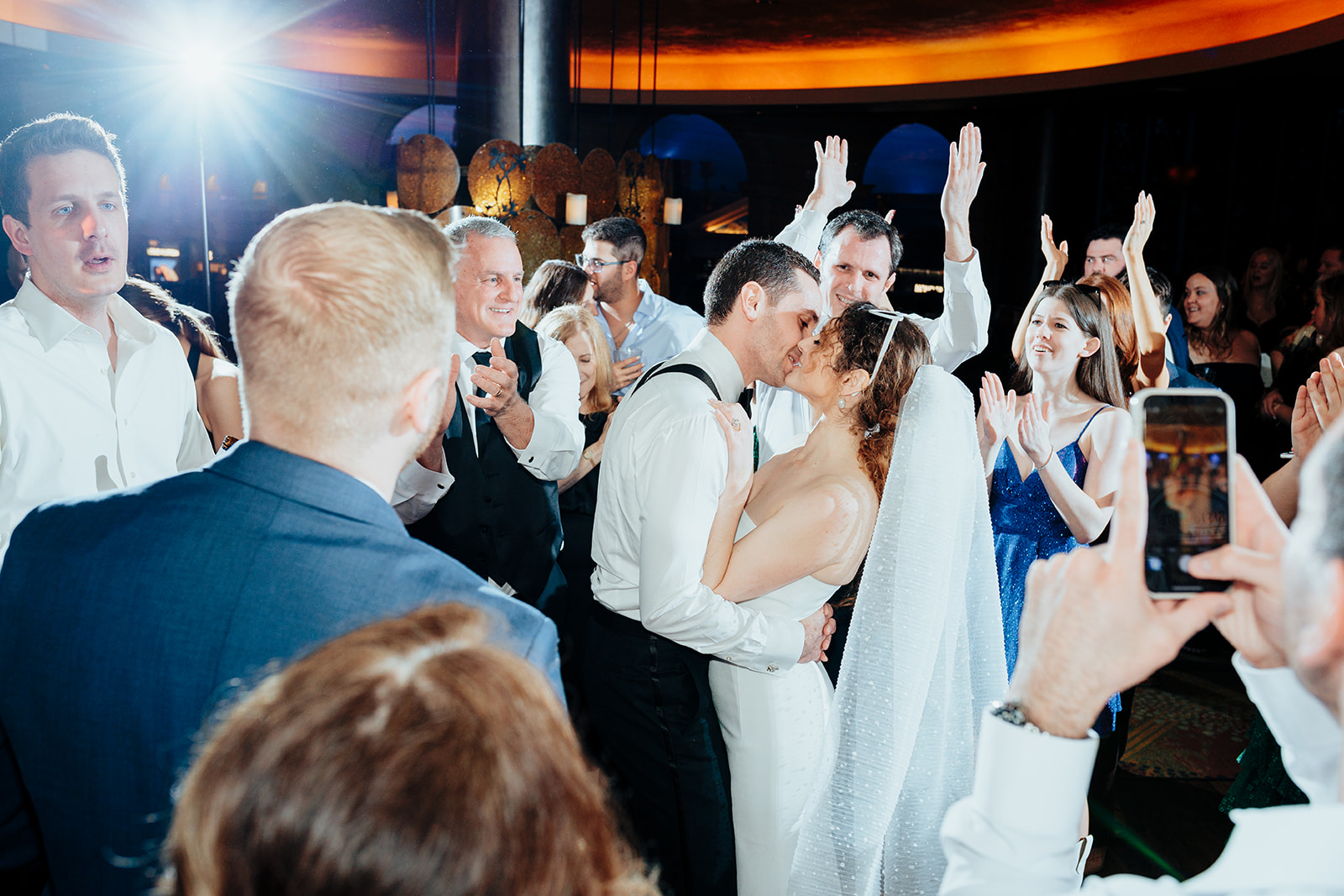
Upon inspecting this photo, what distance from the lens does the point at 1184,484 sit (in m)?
0.83

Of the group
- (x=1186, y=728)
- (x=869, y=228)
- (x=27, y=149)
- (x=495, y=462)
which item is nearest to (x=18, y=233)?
(x=27, y=149)

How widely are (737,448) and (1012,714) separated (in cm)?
107

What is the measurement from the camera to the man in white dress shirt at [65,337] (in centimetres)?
180

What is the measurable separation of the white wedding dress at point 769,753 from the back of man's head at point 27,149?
167 cm

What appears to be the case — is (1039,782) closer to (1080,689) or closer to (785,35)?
(1080,689)

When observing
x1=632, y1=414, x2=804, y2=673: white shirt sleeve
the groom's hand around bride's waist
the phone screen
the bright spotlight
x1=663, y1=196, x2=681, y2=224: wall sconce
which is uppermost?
the bright spotlight

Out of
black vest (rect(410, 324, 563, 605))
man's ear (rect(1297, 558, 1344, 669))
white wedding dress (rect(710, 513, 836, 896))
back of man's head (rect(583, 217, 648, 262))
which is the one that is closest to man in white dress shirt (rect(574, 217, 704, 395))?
back of man's head (rect(583, 217, 648, 262))

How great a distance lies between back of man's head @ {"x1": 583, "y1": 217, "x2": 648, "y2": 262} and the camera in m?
4.43

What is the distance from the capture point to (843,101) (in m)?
9.63

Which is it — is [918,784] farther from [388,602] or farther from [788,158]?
[788,158]

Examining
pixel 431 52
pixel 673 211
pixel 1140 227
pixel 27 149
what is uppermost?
pixel 431 52

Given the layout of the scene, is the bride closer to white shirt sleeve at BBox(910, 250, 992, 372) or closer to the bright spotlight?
white shirt sleeve at BBox(910, 250, 992, 372)

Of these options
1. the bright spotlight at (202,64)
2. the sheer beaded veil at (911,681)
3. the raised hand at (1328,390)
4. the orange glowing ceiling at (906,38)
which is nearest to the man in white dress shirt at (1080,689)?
the sheer beaded veil at (911,681)

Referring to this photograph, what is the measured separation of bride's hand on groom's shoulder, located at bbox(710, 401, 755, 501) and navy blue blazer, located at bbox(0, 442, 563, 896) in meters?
0.99
